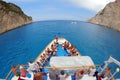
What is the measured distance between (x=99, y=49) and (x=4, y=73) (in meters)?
22.8

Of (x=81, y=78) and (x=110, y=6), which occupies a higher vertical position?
(x=110, y=6)

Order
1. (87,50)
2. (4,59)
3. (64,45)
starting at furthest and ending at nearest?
(87,50) → (4,59) → (64,45)

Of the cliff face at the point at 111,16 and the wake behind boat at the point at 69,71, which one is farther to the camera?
the cliff face at the point at 111,16

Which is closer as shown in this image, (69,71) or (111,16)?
(69,71)

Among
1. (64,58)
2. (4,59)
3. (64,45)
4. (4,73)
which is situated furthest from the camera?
(4,59)

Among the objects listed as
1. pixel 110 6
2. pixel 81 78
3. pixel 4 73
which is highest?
pixel 110 6

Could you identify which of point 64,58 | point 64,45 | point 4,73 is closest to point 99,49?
point 64,45

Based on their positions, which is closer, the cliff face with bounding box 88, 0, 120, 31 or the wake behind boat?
the wake behind boat

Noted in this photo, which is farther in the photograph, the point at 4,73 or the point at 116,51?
the point at 116,51

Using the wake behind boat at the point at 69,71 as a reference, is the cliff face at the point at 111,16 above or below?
above

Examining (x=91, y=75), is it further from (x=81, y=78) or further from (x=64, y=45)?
(x=64, y=45)

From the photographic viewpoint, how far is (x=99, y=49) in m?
47.6

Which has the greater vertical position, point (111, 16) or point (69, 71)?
point (111, 16)

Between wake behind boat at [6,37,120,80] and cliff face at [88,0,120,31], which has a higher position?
cliff face at [88,0,120,31]
